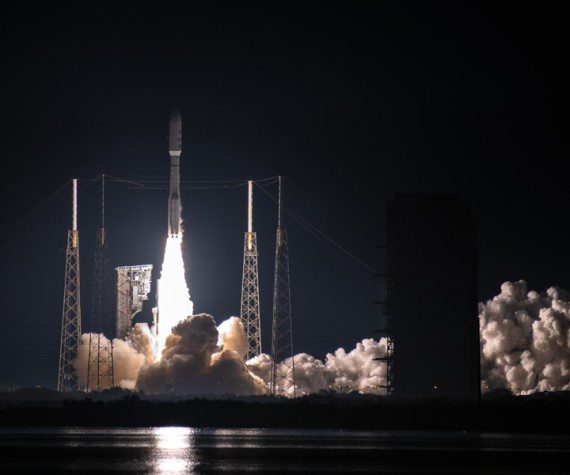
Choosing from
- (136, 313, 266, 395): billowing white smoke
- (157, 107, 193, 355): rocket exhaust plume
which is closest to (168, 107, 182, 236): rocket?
(157, 107, 193, 355): rocket exhaust plume

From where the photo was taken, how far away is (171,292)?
157750 mm

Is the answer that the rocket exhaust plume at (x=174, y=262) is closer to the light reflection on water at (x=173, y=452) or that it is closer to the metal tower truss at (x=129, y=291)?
the metal tower truss at (x=129, y=291)

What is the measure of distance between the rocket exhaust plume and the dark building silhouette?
20132 millimetres

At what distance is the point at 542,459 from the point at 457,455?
233 inches

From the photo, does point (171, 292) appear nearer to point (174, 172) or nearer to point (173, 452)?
point (174, 172)

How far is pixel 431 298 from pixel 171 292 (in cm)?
2529

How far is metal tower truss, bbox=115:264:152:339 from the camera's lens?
16250 cm

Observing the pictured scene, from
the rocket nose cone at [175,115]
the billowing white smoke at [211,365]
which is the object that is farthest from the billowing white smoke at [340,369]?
the rocket nose cone at [175,115]

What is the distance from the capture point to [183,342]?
15238cm

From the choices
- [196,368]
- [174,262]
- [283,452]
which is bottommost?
[283,452]

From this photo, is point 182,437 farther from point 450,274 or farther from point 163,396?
point 450,274

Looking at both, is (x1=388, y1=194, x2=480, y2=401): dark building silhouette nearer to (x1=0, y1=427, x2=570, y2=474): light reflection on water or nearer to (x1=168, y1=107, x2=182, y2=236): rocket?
(x1=0, y1=427, x2=570, y2=474): light reflection on water

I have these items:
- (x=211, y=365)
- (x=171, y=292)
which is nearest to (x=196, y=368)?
(x=211, y=365)

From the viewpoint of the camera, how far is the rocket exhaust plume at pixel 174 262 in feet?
503
